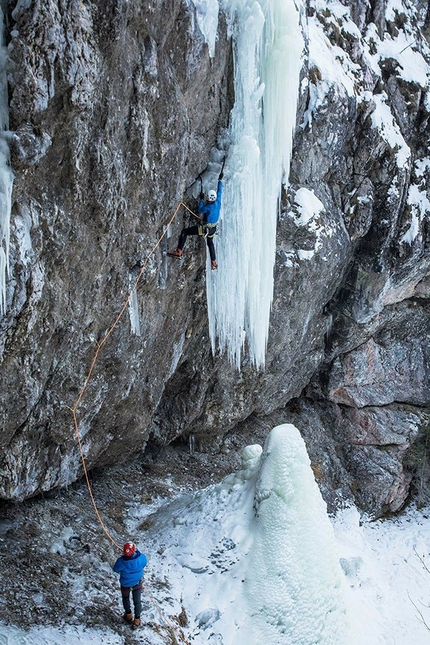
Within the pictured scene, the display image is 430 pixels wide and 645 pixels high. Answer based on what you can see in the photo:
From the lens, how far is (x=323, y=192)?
1130 centimetres

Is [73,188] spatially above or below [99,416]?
above

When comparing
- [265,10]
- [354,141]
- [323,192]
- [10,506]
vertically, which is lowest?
[10,506]

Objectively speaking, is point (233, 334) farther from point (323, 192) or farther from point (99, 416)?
point (323, 192)

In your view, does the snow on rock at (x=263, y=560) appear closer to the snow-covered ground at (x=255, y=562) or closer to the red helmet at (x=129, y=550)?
the snow-covered ground at (x=255, y=562)

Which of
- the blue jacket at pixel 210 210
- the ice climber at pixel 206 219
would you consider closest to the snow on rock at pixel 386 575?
the ice climber at pixel 206 219

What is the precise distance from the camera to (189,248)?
8703mm

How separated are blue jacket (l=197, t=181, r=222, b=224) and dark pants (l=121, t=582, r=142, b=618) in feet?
16.2

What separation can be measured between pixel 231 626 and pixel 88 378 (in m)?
3.85

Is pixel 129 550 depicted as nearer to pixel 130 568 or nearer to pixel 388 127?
pixel 130 568

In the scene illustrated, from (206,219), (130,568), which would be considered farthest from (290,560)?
(206,219)

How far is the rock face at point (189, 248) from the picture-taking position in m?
5.98

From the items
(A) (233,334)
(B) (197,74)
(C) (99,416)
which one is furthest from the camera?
(A) (233,334)

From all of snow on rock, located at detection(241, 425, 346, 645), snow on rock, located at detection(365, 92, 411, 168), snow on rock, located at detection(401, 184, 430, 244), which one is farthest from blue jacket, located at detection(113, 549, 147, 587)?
snow on rock, located at detection(401, 184, 430, 244)

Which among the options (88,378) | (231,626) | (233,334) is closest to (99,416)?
(88,378)
